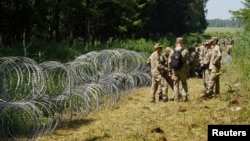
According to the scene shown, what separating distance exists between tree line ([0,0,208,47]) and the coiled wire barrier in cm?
495

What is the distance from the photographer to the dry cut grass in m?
10.2

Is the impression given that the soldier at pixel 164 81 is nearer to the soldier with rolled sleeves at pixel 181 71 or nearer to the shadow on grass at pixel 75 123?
the soldier with rolled sleeves at pixel 181 71

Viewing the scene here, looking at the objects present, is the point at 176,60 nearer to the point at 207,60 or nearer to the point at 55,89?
the point at 207,60

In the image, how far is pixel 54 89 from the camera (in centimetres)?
1358

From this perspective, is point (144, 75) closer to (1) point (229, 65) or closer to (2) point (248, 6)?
(1) point (229, 65)

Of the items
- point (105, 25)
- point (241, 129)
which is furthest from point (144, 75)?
point (105, 25)

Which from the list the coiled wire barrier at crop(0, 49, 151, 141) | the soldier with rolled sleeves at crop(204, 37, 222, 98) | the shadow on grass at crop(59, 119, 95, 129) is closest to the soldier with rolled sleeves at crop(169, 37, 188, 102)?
the soldier with rolled sleeves at crop(204, 37, 222, 98)

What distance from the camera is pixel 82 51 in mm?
24016

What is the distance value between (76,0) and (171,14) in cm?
3609

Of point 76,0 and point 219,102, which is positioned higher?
point 76,0

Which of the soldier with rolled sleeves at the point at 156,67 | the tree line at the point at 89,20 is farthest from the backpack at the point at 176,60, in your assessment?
the tree line at the point at 89,20

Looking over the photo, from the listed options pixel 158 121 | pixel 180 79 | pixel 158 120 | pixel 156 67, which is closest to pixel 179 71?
pixel 180 79

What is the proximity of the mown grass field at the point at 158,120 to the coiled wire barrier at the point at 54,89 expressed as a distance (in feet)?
→ 1.35

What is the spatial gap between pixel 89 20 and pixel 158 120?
38.3 meters
